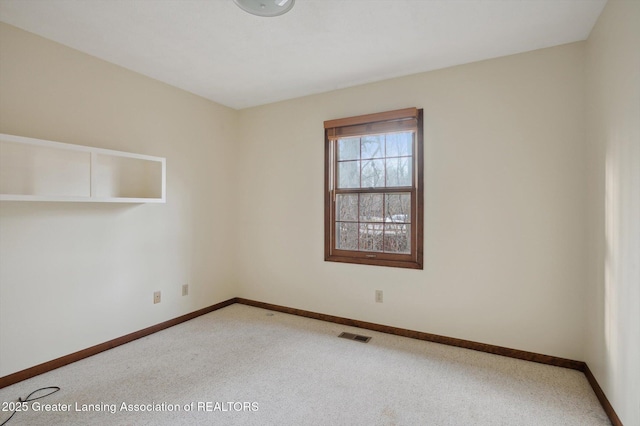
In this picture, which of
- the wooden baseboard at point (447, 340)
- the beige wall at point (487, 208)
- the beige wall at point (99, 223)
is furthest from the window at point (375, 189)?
the beige wall at point (99, 223)

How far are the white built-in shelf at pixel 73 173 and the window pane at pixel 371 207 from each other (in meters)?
2.02

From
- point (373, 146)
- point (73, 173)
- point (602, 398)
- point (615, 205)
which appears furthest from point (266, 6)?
point (602, 398)

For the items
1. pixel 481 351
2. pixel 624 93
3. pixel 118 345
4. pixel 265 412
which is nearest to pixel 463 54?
pixel 624 93

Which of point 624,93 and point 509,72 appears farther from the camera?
point 509,72

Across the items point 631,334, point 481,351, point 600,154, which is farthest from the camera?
point 481,351

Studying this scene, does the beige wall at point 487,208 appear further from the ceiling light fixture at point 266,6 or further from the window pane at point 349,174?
the ceiling light fixture at point 266,6

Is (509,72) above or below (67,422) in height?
above

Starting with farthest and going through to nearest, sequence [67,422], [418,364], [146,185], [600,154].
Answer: [146,185], [418,364], [600,154], [67,422]

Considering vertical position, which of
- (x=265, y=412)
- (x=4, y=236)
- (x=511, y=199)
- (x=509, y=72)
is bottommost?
(x=265, y=412)

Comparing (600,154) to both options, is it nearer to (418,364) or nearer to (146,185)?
(418,364)

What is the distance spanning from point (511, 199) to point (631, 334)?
1239 millimetres

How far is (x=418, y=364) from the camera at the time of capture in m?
2.49

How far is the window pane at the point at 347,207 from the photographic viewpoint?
11.1 ft

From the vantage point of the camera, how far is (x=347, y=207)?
11.2 ft
